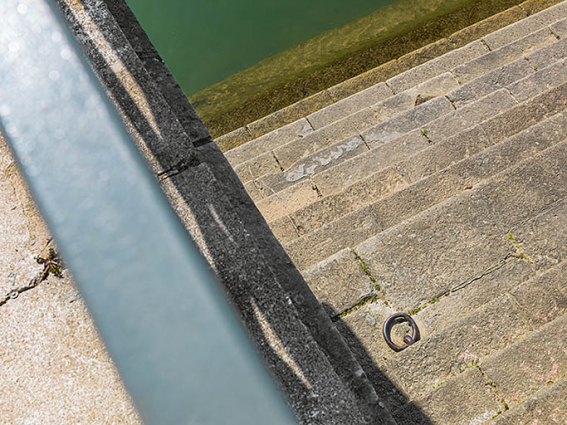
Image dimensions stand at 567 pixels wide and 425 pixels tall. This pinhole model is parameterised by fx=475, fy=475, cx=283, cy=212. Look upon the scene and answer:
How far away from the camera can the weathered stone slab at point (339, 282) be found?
2.70 metres

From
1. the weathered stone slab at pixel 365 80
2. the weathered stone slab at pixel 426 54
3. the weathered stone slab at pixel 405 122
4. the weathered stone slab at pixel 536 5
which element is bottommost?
the weathered stone slab at pixel 536 5

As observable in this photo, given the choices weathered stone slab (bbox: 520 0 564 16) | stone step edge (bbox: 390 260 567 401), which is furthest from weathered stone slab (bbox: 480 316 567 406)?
weathered stone slab (bbox: 520 0 564 16)

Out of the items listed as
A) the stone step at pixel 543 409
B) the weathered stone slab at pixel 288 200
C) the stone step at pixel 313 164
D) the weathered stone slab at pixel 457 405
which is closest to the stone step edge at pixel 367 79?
the stone step at pixel 313 164

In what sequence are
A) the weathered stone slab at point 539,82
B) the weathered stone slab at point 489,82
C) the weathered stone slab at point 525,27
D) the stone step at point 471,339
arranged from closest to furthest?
the stone step at point 471,339 < the weathered stone slab at point 539,82 < the weathered stone slab at point 489,82 < the weathered stone slab at point 525,27

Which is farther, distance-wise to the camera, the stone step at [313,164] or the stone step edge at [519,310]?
the stone step at [313,164]

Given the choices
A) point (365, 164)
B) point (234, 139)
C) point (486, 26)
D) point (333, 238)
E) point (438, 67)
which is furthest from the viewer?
point (486, 26)

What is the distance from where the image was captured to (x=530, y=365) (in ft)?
7.31

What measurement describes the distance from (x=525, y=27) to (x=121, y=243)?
5.42 meters

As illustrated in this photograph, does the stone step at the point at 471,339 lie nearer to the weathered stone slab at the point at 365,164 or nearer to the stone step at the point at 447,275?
the stone step at the point at 447,275

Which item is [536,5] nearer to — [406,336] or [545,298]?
[545,298]

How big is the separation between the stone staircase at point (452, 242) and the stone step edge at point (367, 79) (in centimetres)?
144

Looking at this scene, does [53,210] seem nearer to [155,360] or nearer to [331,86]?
[155,360]

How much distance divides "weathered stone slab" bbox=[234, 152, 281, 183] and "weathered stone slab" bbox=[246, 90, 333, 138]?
0.97 m

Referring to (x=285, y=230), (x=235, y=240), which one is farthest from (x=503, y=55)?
(x=235, y=240)
